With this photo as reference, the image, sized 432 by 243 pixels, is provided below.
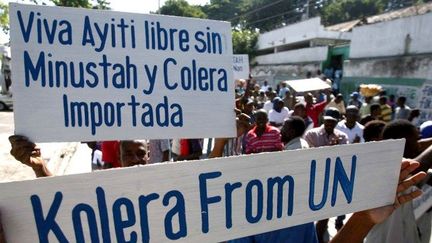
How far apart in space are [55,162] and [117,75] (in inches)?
165

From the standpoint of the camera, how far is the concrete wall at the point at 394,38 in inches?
464

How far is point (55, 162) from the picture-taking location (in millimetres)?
5520

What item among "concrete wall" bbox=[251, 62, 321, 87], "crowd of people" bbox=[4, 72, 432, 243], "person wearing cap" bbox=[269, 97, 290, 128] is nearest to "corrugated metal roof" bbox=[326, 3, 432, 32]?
"concrete wall" bbox=[251, 62, 321, 87]

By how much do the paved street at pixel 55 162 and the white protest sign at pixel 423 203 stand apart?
4.40 metres

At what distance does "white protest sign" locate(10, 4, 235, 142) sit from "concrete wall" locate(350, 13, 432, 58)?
11.8 metres

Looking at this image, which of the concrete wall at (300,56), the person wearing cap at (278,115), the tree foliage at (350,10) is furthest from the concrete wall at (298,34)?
the tree foliage at (350,10)

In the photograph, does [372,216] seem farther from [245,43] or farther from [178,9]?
[178,9]

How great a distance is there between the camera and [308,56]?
2120 centimetres

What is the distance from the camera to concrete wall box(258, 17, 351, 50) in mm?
22859

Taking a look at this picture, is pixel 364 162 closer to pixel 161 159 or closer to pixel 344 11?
pixel 161 159

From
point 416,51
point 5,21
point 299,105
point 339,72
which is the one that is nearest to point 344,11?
point 339,72

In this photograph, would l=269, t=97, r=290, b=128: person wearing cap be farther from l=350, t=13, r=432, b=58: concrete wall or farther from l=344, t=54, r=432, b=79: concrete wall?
l=350, t=13, r=432, b=58: concrete wall

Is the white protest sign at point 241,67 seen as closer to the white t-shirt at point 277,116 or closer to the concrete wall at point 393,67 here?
the white t-shirt at point 277,116

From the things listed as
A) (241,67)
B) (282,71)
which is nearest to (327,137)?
(241,67)
